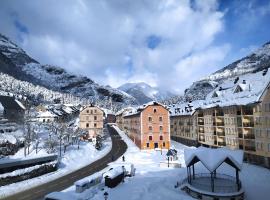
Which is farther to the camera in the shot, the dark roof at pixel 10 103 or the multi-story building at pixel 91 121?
the multi-story building at pixel 91 121

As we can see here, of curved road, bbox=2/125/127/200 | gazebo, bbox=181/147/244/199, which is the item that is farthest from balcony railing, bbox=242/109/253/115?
curved road, bbox=2/125/127/200

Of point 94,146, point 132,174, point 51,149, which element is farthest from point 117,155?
point 132,174

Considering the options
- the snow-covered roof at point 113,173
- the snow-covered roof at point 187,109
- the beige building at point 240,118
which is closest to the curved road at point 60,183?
the snow-covered roof at point 113,173

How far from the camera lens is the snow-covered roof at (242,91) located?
6119 cm

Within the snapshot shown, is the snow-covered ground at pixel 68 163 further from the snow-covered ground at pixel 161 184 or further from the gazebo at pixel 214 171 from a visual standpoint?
the gazebo at pixel 214 171

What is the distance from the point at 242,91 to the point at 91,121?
218 ft

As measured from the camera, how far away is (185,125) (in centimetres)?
10125

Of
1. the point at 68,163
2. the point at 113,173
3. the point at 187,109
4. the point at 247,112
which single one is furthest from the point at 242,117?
the point at 68,163

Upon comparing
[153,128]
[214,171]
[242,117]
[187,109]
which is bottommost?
[214,171]

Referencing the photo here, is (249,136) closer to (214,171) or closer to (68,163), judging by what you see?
(214,171)

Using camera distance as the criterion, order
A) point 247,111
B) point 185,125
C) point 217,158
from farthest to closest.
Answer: point 185,125 < point 247,111 < point 217,158

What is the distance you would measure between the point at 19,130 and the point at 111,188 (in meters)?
51.6

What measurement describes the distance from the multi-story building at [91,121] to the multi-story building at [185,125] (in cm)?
3227

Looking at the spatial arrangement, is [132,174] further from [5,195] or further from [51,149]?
[51,149]
